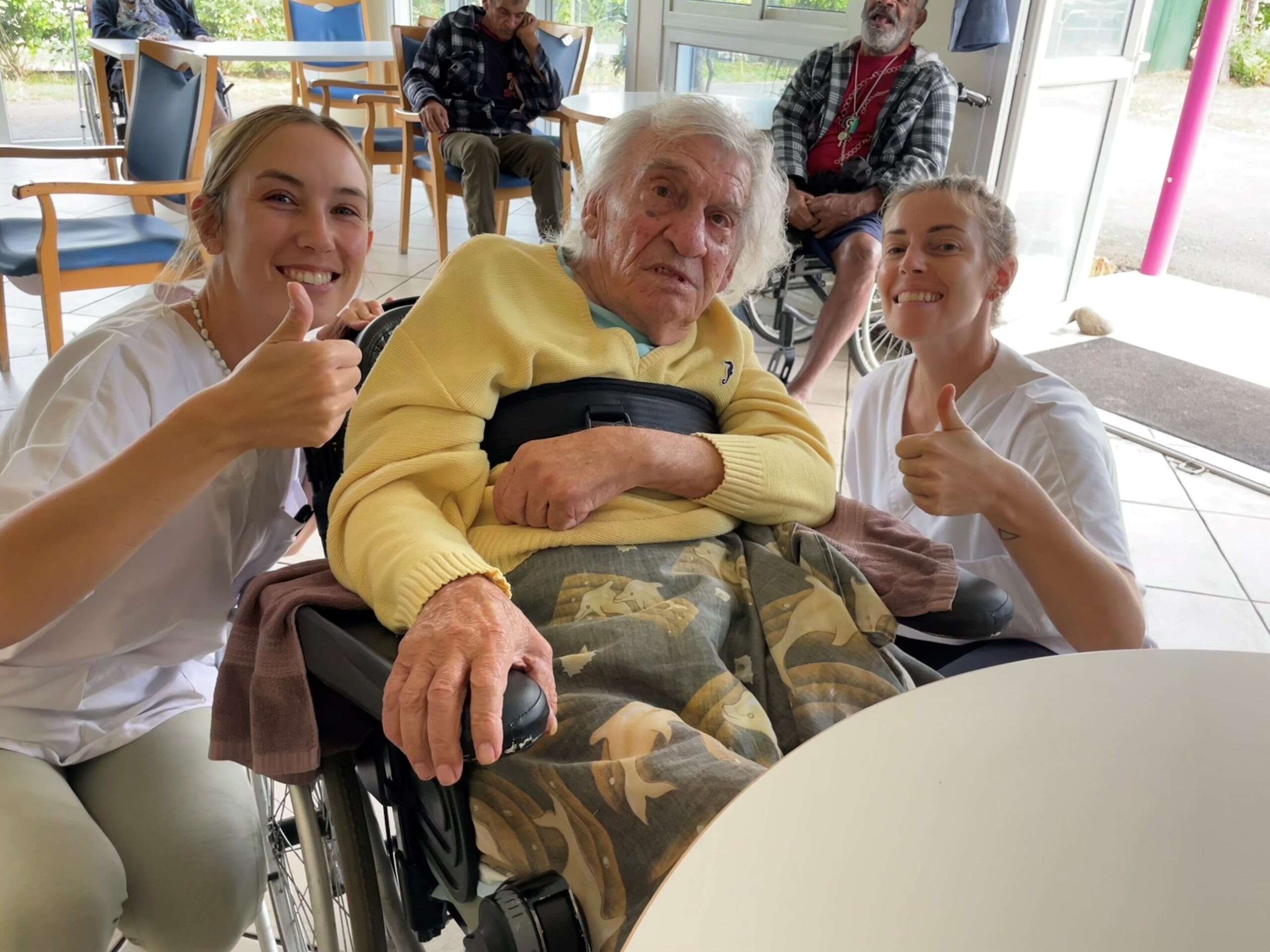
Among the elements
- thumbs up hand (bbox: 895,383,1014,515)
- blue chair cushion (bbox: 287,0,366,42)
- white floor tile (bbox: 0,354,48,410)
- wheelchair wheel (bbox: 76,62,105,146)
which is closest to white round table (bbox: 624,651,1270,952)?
thumbs up hand (bbox: 895,383,1014,515)

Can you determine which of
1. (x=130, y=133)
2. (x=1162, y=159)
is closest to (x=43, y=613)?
(x=130, y=133)

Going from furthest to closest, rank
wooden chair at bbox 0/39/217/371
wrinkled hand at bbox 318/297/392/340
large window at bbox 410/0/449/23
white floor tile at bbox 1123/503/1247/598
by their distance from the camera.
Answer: large window at bbox 410/0/449/23 < wooden chair at bbox 0/39/217/371 < white floor tile at bbox 1123/503/1247/598 < wrinkled hand at bbox 318/297/392/340

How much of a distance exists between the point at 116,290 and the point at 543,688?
4.39 meters

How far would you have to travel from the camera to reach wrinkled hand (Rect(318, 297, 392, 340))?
1.37 metres

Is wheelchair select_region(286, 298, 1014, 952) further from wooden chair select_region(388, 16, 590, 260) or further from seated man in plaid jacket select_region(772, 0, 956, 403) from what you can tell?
wooden chair select_region(388, 16, 590, 260)

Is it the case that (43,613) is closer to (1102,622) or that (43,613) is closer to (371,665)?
(371,665)

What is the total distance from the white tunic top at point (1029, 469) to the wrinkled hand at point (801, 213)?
6.90ft

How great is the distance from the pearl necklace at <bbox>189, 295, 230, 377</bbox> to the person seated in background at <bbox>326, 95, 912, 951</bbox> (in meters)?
0.18

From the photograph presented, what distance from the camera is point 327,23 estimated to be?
22.7 feet

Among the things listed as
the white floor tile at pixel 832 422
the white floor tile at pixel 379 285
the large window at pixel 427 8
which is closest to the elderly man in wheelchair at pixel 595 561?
the white floor tile at pixel 832 422

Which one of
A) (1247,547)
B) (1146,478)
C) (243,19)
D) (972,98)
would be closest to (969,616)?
(1247,547)

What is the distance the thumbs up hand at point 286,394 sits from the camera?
0.97m

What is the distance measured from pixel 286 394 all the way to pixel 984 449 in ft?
2.76

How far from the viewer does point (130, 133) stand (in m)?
3.46
